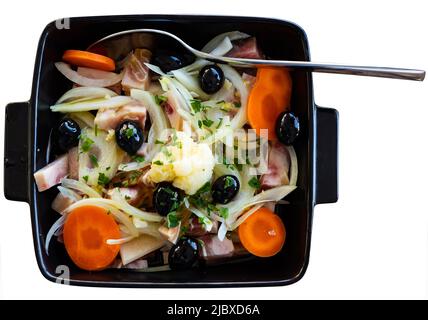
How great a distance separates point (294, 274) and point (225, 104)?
71 centimetres

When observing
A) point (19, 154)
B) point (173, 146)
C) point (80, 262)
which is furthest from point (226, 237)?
point (19, 154)

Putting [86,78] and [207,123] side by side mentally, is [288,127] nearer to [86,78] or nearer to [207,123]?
[207,123]

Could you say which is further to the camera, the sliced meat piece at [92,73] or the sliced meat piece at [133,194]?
the sliced meat piece at [92,73]

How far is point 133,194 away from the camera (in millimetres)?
2453

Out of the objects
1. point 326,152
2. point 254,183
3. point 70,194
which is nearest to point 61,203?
point 70,194

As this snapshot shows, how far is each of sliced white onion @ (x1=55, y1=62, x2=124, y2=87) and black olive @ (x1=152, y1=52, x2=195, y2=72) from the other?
159 millimetres

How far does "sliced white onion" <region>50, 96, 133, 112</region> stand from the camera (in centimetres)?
251

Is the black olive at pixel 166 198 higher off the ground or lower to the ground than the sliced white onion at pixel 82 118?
lower

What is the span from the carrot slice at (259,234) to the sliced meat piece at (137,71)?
2.23 feet

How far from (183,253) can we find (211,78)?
0.68 m

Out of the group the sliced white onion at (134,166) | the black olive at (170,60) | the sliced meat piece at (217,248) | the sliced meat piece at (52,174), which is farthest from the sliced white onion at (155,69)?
the sliced meat piece at (217,248)

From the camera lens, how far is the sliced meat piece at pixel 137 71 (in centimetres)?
252

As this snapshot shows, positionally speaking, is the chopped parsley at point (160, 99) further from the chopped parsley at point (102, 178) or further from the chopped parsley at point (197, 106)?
the chopped parsley at point (102, 178)

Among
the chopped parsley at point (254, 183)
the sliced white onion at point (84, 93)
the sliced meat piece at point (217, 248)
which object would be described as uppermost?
the sliced white onion at point (84, 93)
